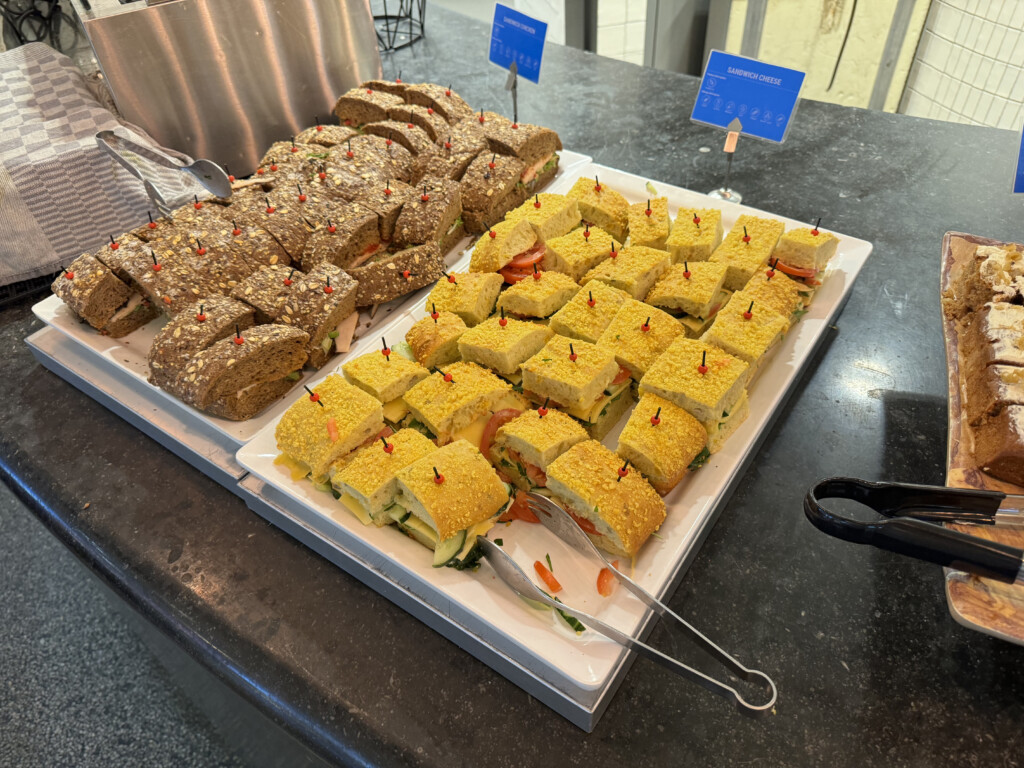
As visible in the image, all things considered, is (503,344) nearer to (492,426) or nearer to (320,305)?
(492,426)

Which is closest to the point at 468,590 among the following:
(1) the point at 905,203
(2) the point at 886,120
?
(1) the point at 905,203

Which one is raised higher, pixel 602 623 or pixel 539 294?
pixel 539 294

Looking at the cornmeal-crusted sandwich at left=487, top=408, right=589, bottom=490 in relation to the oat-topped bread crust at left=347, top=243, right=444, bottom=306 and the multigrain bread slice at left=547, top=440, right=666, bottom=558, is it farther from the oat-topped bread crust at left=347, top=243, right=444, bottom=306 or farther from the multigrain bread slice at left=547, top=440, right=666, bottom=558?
the oat-topped bread crust at left=347, top=243, right=444, bottom=306

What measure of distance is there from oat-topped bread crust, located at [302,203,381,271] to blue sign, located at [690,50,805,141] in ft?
4.81

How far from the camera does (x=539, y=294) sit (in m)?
2.32

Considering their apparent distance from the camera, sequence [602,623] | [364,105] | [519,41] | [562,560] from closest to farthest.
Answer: [602,623] → [562,560] → [519,41] → [364,105]

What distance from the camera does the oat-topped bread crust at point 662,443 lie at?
1.83 m

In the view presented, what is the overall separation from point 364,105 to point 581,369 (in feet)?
7.36

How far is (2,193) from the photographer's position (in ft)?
9.25

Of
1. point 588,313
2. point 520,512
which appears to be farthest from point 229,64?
point 520,512

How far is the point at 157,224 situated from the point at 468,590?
2.03 meters

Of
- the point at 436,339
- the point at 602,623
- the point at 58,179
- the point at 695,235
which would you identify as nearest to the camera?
the point at 602,623

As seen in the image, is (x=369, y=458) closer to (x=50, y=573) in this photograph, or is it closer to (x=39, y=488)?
(x=39, y=488)

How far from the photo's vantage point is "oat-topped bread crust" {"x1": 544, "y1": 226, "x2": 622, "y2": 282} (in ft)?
8.26
